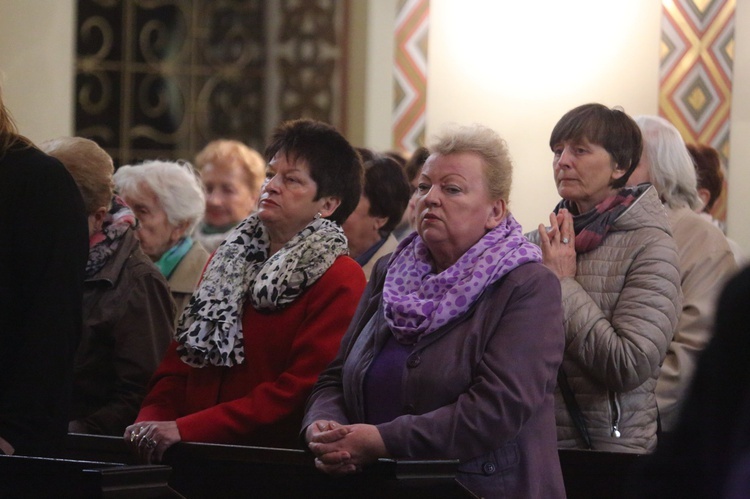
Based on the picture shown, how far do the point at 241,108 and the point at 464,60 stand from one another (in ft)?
5.55

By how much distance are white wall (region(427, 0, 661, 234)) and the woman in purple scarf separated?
3.47 m

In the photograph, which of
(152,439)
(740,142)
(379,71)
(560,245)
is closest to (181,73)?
(379,71)

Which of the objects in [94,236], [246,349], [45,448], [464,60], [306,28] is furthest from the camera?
[306,28]

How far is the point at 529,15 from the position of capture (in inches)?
257

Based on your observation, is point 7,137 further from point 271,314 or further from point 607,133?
point 607,133

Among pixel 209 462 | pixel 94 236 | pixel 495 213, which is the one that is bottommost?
pixel 209 462

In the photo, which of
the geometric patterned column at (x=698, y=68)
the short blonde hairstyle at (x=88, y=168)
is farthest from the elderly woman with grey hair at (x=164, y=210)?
the geometric patterned column at (x=698, y=68)

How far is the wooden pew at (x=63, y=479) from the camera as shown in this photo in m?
2.35

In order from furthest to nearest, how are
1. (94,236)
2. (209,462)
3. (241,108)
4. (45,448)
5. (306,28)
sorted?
(241,108) < (306,28) < (94,236) < (209,462) < (45,448)

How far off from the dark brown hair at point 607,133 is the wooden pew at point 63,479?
1632 millimetres

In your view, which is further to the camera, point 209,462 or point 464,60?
point 464,60

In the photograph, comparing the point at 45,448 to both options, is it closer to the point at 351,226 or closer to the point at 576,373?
Result: the point at 576,373

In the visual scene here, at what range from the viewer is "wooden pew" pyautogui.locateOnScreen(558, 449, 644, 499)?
2.87 meters

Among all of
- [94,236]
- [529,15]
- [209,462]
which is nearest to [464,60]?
[529,15]
